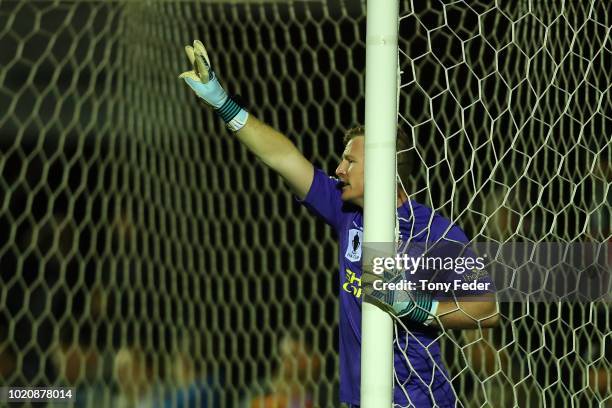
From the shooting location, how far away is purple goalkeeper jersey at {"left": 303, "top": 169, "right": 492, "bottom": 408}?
1.63 m

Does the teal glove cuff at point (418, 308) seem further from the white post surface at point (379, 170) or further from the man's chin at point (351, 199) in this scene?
the man's chin at point (351, 199)

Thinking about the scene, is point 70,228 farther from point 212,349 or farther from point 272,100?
point 272,100

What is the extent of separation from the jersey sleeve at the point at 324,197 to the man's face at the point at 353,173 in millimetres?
131

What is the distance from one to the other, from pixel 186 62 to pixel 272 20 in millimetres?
525

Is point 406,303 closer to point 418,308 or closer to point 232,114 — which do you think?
point 418,308

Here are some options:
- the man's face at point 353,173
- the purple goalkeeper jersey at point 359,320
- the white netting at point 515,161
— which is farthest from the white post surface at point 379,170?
the white netting at point 515,161

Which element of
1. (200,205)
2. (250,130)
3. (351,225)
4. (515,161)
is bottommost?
(351,225)

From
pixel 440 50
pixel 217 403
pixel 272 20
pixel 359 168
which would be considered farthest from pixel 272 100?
pixel 359 168

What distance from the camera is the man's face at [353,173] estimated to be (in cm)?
180

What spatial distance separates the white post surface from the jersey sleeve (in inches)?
26.5

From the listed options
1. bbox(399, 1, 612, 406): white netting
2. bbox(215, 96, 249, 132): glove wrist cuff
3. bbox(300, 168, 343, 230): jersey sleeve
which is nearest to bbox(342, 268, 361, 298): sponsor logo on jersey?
bbox(300, 168, 343, 230): jersey sleeve

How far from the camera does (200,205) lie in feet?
11.1

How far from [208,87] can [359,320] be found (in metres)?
0.53

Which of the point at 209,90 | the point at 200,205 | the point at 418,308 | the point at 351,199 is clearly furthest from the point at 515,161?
the point at 418,308
